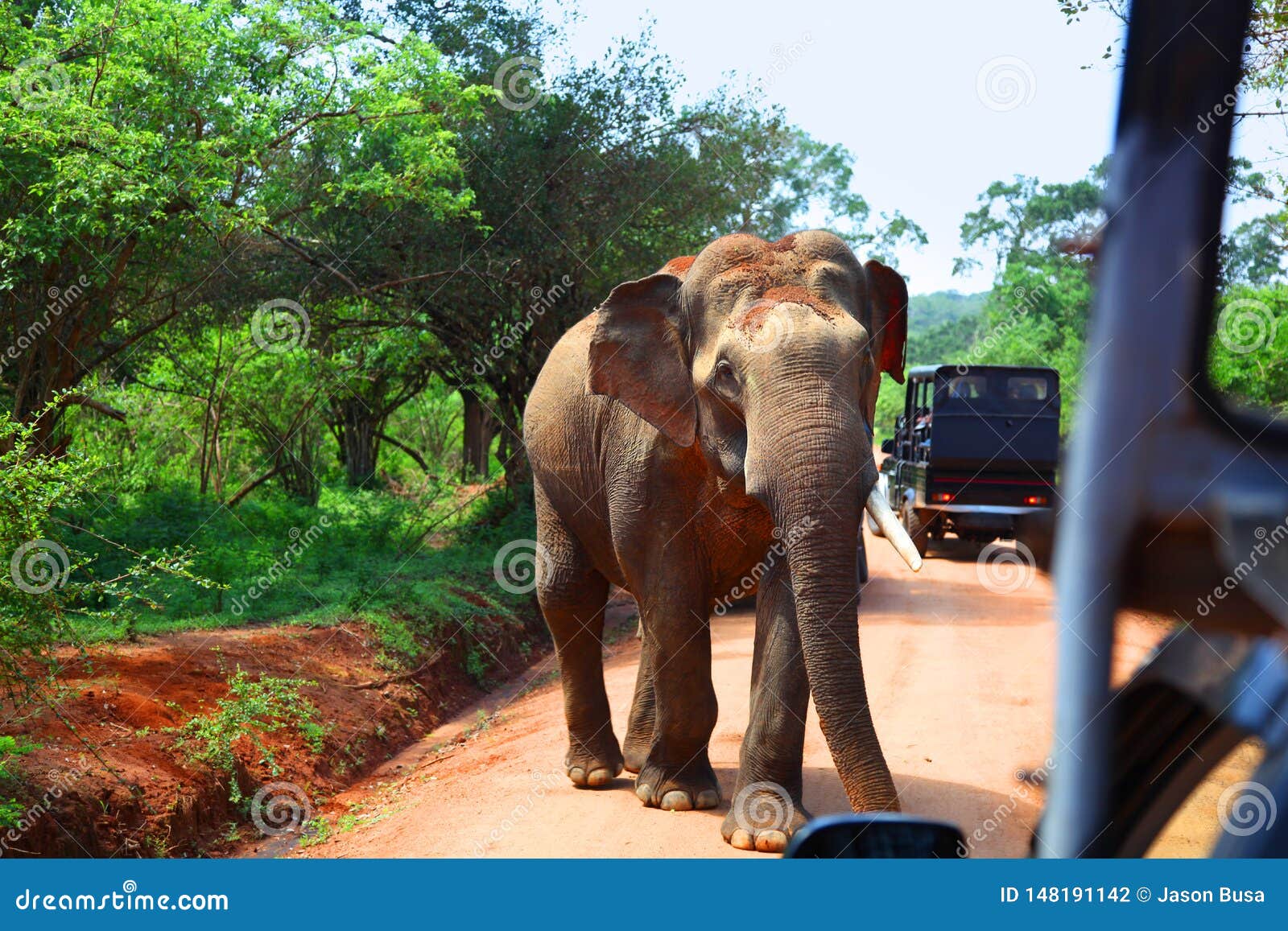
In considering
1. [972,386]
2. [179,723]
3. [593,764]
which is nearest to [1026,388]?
[972,386]

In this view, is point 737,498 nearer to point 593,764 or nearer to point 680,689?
point 680,689

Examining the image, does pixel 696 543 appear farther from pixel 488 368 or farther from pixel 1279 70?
pixel 488 368

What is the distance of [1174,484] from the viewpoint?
166 centimetres

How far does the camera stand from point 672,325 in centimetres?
710

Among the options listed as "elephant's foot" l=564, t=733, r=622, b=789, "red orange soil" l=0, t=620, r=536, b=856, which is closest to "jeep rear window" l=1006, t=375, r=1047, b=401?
"red orange soil" l=0, t=620, r=536, b=856

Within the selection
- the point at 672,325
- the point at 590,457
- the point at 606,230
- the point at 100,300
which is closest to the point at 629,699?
the point at 590,457

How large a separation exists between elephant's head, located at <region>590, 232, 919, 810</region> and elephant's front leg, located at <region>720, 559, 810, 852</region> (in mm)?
754

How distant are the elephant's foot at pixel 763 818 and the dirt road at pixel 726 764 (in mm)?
94

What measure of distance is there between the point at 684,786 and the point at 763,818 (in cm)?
88

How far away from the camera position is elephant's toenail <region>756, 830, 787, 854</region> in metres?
6.08

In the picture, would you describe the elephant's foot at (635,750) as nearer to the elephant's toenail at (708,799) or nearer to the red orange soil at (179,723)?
the elephant's toenail at (708,799)

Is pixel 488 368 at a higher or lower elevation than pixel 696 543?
higher

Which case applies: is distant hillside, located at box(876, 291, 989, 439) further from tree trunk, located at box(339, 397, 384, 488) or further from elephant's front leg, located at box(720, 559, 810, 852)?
elephant's front leg, located at box(720, 559, 810, 852)

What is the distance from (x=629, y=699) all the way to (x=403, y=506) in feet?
36.3
